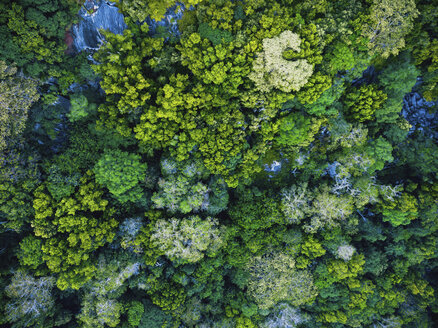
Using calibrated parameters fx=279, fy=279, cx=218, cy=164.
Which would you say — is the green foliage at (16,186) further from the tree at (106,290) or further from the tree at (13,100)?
the tree at (106,290)

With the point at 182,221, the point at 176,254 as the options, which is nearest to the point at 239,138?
the point at 182,221

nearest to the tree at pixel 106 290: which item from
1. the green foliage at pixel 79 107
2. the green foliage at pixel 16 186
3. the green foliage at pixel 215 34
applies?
the green foliage at pixel 16 186

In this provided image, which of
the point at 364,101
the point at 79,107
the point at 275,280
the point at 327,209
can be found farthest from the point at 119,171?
the point at 364,101

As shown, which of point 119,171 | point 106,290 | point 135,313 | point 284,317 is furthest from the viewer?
point 284,317

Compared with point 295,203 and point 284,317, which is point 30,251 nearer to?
point 295,203

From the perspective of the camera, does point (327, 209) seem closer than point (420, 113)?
Yes

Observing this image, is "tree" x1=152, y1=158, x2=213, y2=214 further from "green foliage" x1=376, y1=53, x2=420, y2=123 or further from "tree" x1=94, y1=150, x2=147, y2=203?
"green foliage" x1=376, y1=53, x2=420, y2=123

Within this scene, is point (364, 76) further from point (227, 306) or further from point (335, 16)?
point (227, 306)
